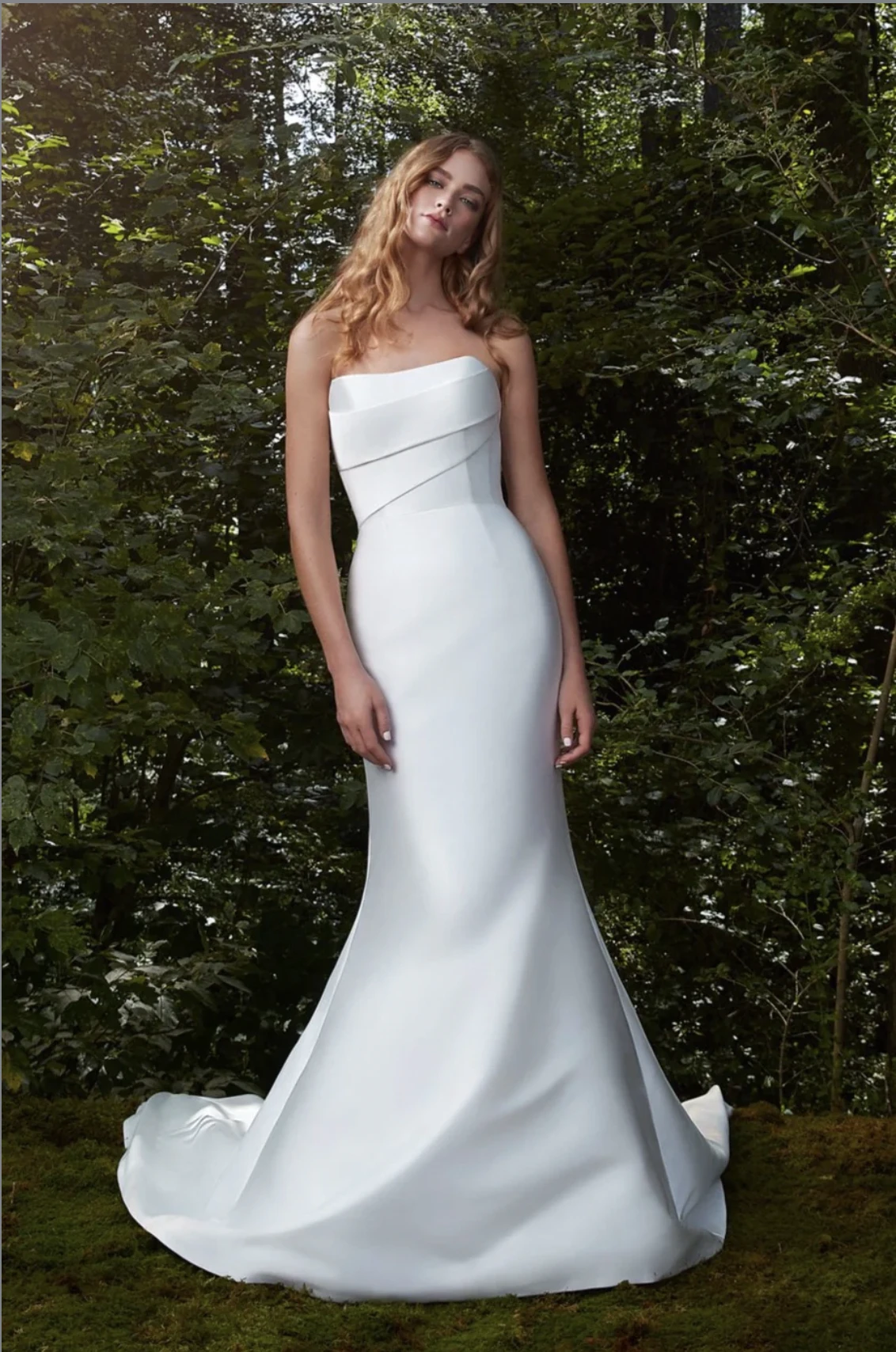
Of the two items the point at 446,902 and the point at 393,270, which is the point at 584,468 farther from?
the point at 446,902

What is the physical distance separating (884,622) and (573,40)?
213 cm

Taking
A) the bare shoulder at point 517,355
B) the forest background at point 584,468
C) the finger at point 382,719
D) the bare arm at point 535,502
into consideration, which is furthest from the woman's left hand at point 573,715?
the forest background at point 584,468

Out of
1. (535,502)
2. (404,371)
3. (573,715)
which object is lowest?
(573,715)

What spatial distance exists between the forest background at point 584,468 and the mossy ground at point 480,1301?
898mm

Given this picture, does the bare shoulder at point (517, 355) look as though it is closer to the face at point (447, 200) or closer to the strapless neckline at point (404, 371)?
the strapless neckline at point (404, 371)

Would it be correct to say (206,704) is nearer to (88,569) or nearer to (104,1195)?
(88,569)

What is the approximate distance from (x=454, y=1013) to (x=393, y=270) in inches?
51.5

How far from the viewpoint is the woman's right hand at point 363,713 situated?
2365mm

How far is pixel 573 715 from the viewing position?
98.6 inches

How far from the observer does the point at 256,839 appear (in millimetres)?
4344

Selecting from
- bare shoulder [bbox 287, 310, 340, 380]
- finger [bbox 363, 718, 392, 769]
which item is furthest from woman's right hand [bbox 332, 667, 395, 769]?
bare shoulder [bbox 287, 310, 340, 380]

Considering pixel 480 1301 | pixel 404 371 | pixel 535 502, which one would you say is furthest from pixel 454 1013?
pixel 404 371

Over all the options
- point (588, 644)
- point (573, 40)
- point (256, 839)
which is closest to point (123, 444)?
point (588, 644)

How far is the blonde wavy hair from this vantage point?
8.09ft
